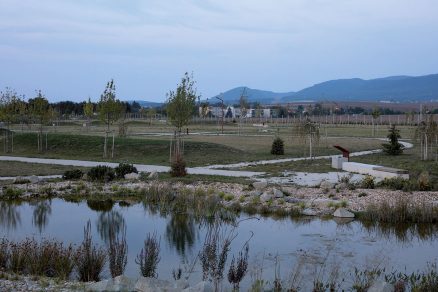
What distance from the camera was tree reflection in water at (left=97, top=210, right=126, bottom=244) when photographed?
1405 cm

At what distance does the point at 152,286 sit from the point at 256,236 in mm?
5724

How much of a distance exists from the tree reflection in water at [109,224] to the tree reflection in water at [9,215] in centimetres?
216

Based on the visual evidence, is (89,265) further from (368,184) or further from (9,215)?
(368,184)

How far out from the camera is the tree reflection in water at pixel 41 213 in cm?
1545

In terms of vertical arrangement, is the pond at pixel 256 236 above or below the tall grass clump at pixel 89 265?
below

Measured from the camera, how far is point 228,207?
57.5 ft

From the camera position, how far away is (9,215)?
1662cm

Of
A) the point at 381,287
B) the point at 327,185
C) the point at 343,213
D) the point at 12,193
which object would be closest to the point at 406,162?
the point at 327,185

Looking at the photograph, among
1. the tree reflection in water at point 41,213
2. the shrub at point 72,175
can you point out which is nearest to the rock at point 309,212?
the tree reflection in water at point 41,213

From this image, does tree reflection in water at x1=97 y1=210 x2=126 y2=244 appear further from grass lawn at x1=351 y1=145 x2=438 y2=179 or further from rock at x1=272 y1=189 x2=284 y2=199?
grass lawn at x1=351 y1=145 x2=438 y2=179

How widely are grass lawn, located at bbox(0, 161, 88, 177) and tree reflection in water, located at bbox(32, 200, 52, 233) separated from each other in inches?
242

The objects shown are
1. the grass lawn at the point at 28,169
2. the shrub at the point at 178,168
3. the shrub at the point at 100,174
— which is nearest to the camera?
the shrub at the point at 100,174

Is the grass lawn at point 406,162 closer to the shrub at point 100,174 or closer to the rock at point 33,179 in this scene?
the shrub at point 100,174

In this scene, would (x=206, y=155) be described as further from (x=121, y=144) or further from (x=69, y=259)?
(x=69, y=259)
